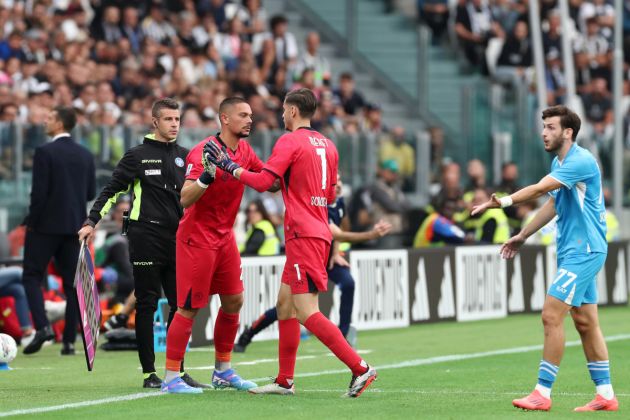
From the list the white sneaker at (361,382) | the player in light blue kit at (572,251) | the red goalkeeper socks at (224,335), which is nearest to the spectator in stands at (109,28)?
the red goalkeeper socks at (224,335)

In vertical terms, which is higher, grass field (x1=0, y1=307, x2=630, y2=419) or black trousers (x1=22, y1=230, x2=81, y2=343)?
black trousers (x1=22, y1=230, x2=81, y2=343)

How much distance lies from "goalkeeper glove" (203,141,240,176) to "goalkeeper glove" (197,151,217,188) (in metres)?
0.04

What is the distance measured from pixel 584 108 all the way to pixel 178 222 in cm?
1993

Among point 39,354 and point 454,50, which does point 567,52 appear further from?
point 39,354

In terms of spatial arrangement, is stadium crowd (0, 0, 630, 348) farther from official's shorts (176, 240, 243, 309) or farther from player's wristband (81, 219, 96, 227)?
official's shorts (176, 240, 243, 309)

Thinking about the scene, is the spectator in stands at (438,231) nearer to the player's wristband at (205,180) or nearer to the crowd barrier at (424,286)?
the crowd barrier at (424,286)

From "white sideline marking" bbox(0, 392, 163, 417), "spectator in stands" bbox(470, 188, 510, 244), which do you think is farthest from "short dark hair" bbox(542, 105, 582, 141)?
"spectator in stands" bbox(470, 188, 510, 244)

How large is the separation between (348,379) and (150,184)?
7.42ft

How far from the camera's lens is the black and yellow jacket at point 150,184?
11984 millimetres

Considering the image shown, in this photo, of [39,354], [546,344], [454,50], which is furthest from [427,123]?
[546,344]

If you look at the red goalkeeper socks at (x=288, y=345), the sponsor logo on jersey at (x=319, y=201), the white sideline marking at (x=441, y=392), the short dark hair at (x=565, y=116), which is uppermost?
the short dark hair at (x=565, y=116)

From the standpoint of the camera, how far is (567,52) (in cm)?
2830

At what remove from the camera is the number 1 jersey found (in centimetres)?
1096

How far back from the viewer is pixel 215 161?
35.5ft
